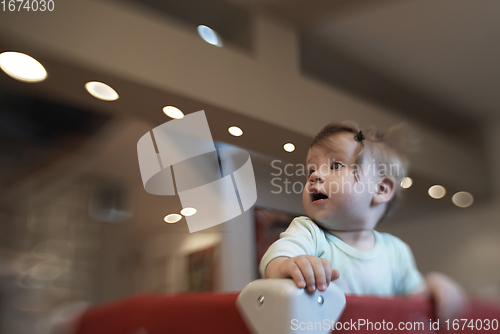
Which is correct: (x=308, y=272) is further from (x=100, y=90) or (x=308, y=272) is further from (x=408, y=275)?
(x=100, y=90)

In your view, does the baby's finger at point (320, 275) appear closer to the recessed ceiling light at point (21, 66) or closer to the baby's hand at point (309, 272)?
the baby's hand at point (309, 272)

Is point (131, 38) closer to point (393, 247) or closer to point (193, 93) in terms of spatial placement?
point (193, 93)

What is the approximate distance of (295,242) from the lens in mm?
181

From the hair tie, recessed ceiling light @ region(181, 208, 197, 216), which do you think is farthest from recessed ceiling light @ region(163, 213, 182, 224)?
the hair tie

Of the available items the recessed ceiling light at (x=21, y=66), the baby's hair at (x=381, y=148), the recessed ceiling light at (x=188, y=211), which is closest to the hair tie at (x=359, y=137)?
the baby's hair at (x=381, y=148)

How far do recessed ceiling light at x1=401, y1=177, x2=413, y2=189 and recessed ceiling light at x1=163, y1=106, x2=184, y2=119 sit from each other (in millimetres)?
144

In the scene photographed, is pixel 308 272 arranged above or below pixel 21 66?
below

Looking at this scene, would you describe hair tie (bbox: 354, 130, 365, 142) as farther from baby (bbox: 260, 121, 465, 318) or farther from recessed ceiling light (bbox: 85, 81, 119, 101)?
recessed ceiling light (bbox: 85, 81, 119, 101)

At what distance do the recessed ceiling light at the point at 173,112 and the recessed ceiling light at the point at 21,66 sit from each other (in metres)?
0.13

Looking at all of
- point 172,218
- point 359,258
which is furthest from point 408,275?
point 172,218

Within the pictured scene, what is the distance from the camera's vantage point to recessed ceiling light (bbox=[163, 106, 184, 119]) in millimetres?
242

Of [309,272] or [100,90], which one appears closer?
[309,272]

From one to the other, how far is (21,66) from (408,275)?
350 mm

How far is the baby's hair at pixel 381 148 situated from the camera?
184 millimetres
